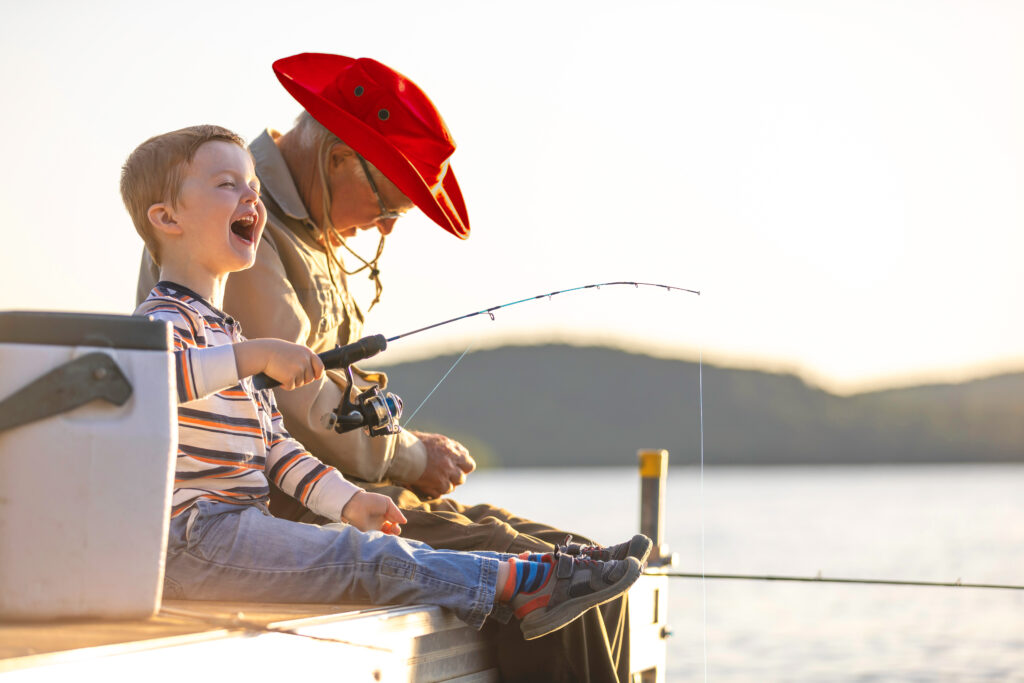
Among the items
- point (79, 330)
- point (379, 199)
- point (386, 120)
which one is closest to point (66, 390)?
point (79, 330)

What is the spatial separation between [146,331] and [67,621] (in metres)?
0.45

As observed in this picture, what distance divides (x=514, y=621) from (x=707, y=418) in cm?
3748

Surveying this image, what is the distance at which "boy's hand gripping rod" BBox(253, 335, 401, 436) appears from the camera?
2379 mm

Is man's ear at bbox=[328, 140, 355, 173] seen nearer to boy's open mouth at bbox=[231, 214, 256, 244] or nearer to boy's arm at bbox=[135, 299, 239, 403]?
boy's open mouth at bbox=[231, 214, 256, 244]

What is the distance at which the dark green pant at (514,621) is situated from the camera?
261 cm

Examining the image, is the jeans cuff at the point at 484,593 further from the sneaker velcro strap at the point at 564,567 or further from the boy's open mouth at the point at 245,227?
the boy's open mouth at the point at 245,227

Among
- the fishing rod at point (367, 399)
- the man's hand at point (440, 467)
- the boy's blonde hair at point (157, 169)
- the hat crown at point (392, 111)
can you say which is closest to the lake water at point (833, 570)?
the man's hand at point (440, 467)

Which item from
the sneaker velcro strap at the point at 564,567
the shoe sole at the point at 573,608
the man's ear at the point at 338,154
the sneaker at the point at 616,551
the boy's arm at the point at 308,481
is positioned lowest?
the shoe sole at the point at 573,608

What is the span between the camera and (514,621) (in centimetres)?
258

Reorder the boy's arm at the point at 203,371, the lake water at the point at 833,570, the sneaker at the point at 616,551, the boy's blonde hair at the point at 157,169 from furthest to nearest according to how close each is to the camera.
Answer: the lake water at the point at 833,570
the boy's blonde hair at the point at 157,169
the sneaker at the point at 616,551
the boy's arm at the point at 203,371

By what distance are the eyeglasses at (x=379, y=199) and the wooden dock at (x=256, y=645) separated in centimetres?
128

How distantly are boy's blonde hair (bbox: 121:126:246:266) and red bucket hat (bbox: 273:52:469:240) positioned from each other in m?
0.70

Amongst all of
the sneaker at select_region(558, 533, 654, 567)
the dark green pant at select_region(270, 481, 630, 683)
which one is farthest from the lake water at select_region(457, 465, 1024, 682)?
the sneaker at select_region(558, 533, 654, 567)

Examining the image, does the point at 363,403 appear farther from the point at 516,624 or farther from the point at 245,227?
the point at 516,624
